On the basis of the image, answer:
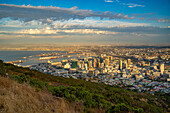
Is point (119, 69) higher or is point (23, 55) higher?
point (23, 55)

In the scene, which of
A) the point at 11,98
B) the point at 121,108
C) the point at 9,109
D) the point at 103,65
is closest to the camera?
the point at 9,109

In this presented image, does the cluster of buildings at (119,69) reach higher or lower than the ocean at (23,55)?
lower

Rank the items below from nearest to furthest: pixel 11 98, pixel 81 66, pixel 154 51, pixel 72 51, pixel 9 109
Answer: pixel 9 109 → pixel 11 98 → pixel 81 66 → pixel 154 51 → pixel 72 51

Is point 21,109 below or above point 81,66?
above

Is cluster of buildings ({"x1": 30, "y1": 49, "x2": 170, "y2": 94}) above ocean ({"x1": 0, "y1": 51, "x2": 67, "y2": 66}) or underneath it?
underneath

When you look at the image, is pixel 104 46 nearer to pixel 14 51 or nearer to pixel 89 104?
pixel 14 51

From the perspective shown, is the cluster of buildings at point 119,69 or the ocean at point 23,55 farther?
the ocean at point 23,55

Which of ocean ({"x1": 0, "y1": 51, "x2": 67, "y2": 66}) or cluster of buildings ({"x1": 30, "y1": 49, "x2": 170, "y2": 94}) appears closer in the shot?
cluster of buildings ({"x1": 30, "y1": 49, "x2": 170, "y2": 94})

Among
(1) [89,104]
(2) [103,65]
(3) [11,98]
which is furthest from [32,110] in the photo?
(2) [103,65]
